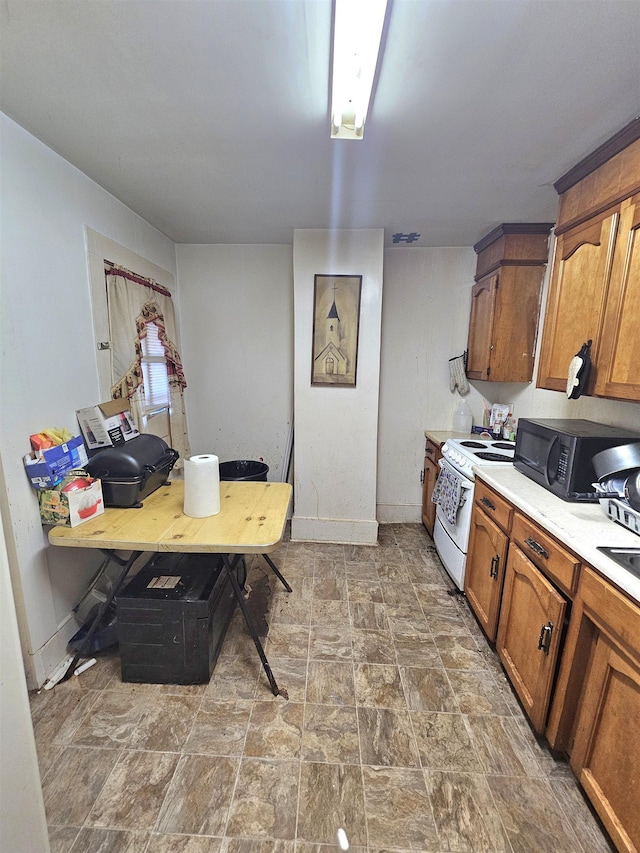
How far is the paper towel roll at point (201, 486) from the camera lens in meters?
1.56

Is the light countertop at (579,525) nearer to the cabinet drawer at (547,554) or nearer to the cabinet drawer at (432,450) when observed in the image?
the cabinet drawer at (547,554)

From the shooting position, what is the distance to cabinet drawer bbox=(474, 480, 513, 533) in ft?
5.37

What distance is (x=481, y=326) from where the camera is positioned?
2.72 meters

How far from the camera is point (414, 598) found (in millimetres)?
2221

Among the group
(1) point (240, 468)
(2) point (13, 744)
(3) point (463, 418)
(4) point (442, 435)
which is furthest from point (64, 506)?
(3) point (463, 418)

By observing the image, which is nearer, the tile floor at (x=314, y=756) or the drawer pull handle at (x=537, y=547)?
the tile floor at (x=314, y=756)

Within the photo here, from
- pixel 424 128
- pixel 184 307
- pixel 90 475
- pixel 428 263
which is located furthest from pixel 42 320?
pixel 428 263

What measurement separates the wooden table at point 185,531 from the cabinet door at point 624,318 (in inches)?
59.2

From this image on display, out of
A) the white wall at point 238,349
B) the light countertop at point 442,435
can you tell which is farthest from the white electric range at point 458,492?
the white wall at point 238,349

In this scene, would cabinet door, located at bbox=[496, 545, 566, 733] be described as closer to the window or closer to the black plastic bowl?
→ the black plastic bowl

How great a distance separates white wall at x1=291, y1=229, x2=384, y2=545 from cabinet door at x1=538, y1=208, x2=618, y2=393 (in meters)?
1.15

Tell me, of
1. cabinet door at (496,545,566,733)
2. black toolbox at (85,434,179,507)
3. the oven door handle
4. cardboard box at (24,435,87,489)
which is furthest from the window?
cabinet door at (496,545,566,733)

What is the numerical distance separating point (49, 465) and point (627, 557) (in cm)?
221

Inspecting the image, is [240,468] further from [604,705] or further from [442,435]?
[604,705]
